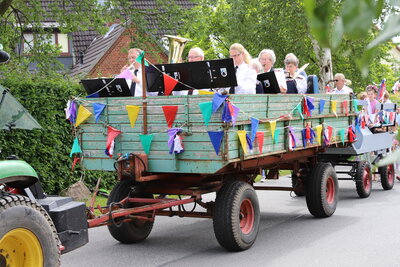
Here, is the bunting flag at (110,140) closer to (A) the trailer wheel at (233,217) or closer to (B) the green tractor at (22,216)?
(A) the trailer wheel at (233,217)

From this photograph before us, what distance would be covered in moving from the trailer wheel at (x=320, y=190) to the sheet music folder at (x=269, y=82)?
133 centimetres

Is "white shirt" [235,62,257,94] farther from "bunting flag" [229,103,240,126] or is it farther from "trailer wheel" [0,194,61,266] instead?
"trailer wheel" [0,194,61,266]

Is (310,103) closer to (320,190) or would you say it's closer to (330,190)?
(320,190)

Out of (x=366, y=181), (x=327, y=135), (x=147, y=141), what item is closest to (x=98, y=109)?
(x=147, y=141)

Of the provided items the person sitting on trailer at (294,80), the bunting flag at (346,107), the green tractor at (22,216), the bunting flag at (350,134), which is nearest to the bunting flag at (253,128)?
the green tractor at (22,216)

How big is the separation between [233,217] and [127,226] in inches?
49.0

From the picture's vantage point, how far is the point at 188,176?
5.95 m

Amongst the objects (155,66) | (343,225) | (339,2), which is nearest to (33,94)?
(155,66)

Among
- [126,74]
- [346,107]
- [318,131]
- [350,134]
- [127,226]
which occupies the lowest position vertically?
[127,226]

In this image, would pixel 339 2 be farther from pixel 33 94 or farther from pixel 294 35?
pixel 294 35

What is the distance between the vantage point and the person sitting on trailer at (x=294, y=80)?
312 inches

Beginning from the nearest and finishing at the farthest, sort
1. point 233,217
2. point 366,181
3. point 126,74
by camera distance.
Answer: point 233,217, point 126,74, point 366,181

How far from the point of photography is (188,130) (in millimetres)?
5512

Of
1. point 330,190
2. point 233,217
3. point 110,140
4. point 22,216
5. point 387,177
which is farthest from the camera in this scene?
point 387,177
